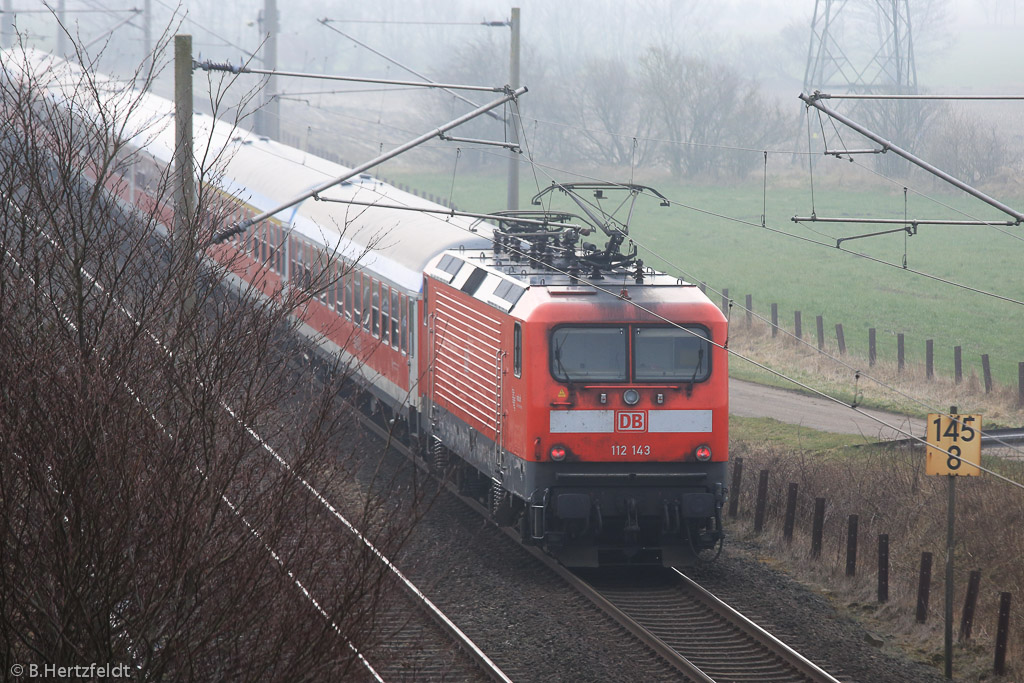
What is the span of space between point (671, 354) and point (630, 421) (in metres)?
0.84

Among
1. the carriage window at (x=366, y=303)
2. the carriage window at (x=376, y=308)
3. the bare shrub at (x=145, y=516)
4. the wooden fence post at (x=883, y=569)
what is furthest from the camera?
the carriage window at (x=366, y=303)

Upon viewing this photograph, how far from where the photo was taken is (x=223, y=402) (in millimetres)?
8422

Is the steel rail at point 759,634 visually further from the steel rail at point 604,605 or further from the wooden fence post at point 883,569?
the wooden fence post at point 883,569

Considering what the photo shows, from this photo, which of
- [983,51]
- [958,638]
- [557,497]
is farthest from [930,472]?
[983,51]

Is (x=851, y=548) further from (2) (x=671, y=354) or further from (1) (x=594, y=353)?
(1) (x=594, y=353)

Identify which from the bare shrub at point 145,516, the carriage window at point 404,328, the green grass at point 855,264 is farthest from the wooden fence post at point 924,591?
the green grass at point 855,264

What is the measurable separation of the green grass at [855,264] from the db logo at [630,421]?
16780mm

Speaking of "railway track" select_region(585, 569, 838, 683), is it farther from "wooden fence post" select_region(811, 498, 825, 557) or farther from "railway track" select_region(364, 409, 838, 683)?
"wooden fence post" select_region(811, 498, 825, 557)

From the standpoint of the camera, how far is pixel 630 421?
1309cm

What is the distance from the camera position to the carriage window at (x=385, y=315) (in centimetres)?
1855

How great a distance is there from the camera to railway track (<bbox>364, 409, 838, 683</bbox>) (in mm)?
11266

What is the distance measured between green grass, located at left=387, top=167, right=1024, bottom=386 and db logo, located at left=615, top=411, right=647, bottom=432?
16.8 meters

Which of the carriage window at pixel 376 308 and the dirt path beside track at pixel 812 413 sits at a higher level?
the carriage window at pixel 376 308

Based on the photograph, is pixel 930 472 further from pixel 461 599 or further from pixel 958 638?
pixel 461 599
